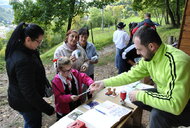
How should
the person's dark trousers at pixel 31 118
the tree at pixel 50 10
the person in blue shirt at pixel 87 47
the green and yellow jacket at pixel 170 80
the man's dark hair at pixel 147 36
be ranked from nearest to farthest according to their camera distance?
1. the green and yellow jacket at pixel 170 80
2. the man's dark hair at pixel 147 36
3. the person's dark trousers at pixel 31 118
4. the person in blue shirt at pixel 87 47
5. the tree at pixel 50 10

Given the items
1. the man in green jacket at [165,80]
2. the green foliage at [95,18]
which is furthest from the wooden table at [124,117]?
the green foliage at [95,18]

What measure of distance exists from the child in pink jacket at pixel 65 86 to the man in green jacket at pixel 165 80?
94cm

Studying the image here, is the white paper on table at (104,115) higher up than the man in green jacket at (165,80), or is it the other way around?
the man in green jacket at (165,80)

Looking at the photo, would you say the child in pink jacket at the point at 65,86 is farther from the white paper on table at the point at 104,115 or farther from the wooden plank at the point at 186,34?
the wooden plank at the point at 186,34

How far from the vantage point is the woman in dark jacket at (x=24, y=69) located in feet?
5.75

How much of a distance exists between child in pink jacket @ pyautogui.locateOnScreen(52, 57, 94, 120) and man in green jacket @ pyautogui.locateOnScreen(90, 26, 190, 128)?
0.94m

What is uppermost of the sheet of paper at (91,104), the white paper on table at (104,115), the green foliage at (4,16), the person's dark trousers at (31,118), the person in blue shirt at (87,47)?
the green foliage at (4,16)

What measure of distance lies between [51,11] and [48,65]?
2.88 metres

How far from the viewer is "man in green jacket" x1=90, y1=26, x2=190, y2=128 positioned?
61.4 inches

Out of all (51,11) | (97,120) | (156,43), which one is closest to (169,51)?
(156,43)

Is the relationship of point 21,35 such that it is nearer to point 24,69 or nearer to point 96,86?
point 24,69

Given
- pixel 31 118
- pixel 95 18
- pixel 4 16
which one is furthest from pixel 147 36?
pixel 4 16

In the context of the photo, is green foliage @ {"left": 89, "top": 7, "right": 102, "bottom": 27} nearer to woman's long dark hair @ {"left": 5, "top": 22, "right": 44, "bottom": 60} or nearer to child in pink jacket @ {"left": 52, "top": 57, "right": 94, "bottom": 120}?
child in pink jacket @ {"left": 52, "top": 57, "right": 94, "bottom": 120}

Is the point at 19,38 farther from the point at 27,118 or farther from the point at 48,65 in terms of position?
the point at 48,65
